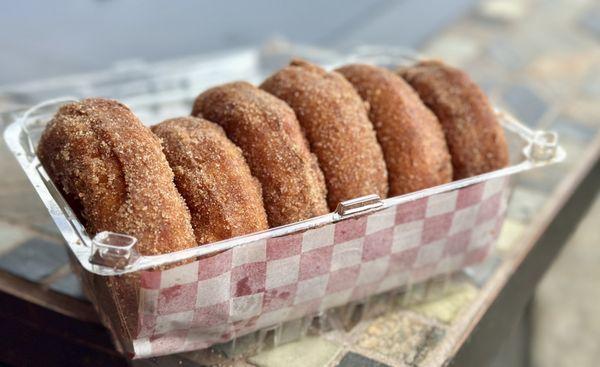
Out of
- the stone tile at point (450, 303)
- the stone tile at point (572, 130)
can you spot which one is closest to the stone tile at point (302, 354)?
the stone tile at point (450, 303)

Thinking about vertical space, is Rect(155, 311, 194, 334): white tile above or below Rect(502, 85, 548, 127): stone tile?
above

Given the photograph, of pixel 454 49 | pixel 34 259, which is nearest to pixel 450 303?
pixel 34 259

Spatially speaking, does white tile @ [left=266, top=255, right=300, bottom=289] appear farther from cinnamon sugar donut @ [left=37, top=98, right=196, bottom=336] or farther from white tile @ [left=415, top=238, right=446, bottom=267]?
white tile @ [left=415, top=238, right=446, bottom=267]

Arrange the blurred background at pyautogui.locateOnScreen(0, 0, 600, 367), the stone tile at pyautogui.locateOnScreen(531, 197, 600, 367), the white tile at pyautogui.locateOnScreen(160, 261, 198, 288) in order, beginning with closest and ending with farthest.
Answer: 1. the white tile at pyautogui.locateOnScreen(160, 261, 198, 288)
2. the blurred background at pyautogui.locateOnScreen(0, 0, 600, 367)
3. the stone tile at pyautogui.locateOnScreen(531, 197, 600, 367)

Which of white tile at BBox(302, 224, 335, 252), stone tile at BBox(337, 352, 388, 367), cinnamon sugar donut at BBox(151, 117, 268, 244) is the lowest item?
stone tile at BBox(337, 352, 388, 367)

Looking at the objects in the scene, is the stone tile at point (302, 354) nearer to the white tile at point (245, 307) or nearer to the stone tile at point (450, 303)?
the white tile at point (245, 307)

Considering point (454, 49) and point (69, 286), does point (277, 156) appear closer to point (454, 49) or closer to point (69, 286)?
point (69, 286)

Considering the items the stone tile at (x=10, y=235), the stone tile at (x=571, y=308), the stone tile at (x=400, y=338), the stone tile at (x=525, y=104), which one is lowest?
the stone tile at (x=571, y=308)

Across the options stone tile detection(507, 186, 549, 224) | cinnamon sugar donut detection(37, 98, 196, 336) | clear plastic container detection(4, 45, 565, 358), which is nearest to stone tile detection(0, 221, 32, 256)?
clear plastic container detection(4, 45, 565, 358)
